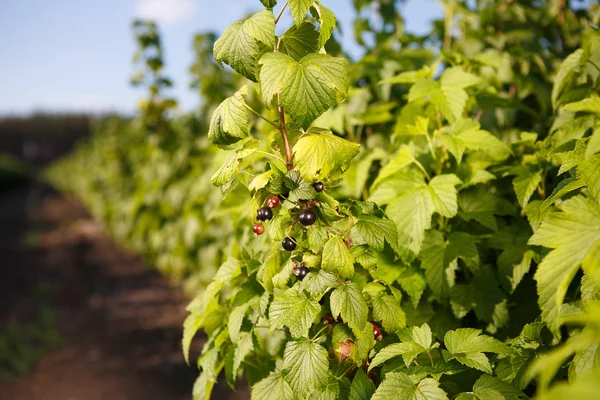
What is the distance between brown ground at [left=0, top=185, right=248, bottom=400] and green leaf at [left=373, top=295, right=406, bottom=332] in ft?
6.76

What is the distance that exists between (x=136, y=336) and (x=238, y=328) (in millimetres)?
3291

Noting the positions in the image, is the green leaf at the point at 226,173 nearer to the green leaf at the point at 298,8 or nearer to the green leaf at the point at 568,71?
the green leaf at the point at 298,8

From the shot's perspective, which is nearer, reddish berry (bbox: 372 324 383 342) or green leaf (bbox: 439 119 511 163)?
→ reddish berry (bbox: 372 324 383 342)

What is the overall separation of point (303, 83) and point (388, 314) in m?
0.67

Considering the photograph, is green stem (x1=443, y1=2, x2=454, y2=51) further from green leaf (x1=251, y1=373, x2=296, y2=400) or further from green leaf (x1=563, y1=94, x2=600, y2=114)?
green leaf (x1=251, y1=373, x2=296, y2=400)

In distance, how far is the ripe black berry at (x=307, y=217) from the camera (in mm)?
1193

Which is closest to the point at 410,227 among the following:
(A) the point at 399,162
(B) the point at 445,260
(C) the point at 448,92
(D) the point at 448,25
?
(B) the point at 445,260

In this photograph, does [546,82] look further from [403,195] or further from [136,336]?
[136,336]

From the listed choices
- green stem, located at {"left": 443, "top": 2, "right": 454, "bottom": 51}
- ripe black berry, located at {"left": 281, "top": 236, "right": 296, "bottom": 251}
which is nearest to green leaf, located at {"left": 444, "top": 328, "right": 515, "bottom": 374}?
ripe black berry, located at {"left": 281, "top": 236, "right": 296, "bottom": 251}

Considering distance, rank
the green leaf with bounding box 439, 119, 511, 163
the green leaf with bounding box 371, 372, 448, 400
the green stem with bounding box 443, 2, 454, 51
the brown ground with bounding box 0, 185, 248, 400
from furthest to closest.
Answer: the brown ground with bounding box 0, 185, 248, 400 → the green stem with bounding box 443, 2, 454, 51 → the green leaf with bounding box 439, 119, 511, 163 → the green leaf with bounding box 371, 372, 448, 400

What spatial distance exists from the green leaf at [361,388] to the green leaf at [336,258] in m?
0.28

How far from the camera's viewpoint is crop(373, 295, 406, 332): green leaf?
49.8 inches

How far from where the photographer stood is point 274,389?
1309 millimetres

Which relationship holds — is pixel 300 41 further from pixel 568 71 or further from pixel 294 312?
pixel 568 71
